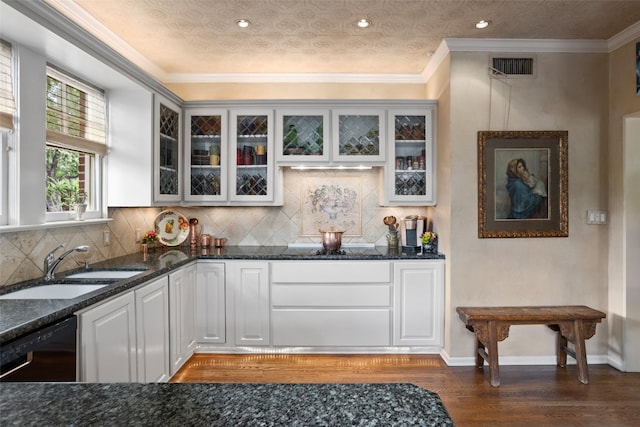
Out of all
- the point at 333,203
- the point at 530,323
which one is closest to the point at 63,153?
the point at 333,203

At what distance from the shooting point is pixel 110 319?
6.61ft

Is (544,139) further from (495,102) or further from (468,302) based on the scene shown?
(468,302)

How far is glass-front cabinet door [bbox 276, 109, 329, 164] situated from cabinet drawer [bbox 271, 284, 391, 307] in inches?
46.7

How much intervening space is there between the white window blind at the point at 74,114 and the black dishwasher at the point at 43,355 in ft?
4.84

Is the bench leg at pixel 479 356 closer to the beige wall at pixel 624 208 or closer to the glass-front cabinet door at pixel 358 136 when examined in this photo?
the beige wall at pixel 624 208

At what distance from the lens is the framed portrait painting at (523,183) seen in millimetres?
3111

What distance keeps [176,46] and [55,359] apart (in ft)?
8.53

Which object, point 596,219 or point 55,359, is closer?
point 55,359

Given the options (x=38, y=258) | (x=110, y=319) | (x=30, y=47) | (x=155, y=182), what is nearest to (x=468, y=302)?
(x=110, y=319)

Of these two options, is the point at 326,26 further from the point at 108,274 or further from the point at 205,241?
the point at 108,274

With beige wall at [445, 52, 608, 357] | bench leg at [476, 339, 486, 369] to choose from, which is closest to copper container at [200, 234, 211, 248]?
beige wall at [445, 52, 608, 357]

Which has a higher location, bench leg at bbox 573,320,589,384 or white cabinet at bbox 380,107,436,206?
white cabinet at bbox 380,107,436,206

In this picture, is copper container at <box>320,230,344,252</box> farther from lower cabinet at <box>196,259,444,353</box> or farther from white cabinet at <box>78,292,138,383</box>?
white cabinet at <box>78,292,138,383</box>

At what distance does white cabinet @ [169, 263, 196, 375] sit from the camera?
2.84 m
